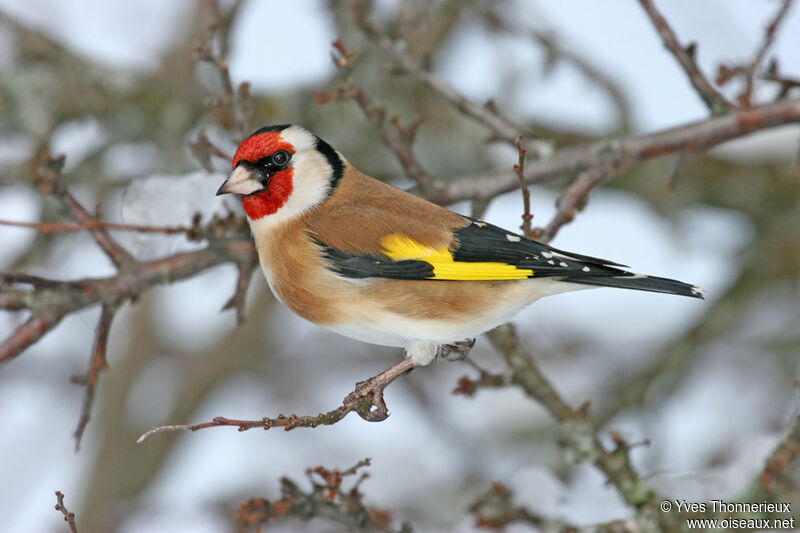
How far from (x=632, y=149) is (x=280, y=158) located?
1578mm

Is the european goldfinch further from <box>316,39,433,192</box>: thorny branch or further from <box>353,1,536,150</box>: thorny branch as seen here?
<box>353,1,536,150</box>: thorny branch

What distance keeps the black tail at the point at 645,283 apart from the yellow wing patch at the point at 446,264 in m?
0.23

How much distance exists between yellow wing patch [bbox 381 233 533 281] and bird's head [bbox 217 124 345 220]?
45 cm

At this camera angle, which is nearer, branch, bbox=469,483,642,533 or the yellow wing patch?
the yellow wing patch

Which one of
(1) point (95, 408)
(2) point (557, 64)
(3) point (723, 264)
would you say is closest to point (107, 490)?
(1) point (95, 408)

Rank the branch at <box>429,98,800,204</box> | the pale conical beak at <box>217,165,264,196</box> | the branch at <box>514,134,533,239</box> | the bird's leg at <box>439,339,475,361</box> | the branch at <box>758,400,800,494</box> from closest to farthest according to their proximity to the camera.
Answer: the branch at <box>514,134,533,239</box>
the branch at <box>758,400,800,494</box>
the pale conical beak at <box>217,165,264,196</box>
the bird's leg at <box>439,339,475,361</box>
the branch at <box>429,98,800,204</box>

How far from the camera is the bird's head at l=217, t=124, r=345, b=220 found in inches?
127

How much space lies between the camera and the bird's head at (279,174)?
3221 mm

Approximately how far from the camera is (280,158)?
10.8ft

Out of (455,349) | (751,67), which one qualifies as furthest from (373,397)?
(751,67)

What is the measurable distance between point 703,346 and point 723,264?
702 millimetres

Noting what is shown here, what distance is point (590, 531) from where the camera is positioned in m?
3.20

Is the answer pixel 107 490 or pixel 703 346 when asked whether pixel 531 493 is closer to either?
pixel 703 346

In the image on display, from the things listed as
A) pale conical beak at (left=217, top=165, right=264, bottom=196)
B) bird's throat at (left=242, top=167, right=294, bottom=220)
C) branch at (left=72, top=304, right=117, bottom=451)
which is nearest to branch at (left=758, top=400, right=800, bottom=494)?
bird's throat at (left=242, top=167, right=294, bottom=220)
